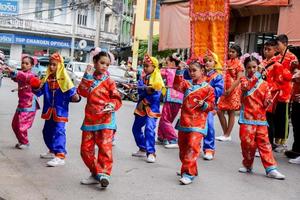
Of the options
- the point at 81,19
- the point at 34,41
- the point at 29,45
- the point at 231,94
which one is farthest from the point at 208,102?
the point at 81,19

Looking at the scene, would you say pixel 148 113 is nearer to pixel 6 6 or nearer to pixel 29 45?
pixel 6 6

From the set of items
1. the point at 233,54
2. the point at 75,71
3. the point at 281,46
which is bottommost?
the point at 75,71

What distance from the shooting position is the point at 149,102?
23.8 feet

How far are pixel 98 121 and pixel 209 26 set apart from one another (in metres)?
7.83

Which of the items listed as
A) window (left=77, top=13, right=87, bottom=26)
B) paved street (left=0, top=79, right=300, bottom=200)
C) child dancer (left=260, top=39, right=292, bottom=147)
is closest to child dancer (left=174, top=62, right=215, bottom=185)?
paved street (left=0, top=79, right=300, bottom=200)

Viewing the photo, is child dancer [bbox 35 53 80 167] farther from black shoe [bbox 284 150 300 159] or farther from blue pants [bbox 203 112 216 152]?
black shoe [bbox 284 150 300 159]

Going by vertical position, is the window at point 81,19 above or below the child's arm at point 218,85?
above

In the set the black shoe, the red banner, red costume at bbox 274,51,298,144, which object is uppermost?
the red banner

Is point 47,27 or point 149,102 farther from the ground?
point 47,27

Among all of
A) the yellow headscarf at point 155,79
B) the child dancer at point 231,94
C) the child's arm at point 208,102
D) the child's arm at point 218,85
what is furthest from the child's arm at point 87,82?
the child dancer at point 231,94

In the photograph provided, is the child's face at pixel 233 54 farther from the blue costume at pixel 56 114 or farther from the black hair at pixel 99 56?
the black hair at pixel 99 56

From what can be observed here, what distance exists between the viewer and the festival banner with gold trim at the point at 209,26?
A: 12664 millimetres

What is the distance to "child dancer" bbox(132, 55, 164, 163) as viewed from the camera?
23.5ft

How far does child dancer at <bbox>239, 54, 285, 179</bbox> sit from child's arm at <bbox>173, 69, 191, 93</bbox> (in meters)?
0.77
